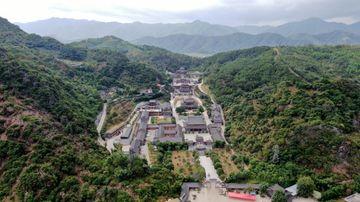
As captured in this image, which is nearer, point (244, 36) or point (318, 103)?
point (318, 103)

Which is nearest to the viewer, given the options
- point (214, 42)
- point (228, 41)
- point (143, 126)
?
point (143, 126)

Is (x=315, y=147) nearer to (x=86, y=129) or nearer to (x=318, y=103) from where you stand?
(x=318, y=103)

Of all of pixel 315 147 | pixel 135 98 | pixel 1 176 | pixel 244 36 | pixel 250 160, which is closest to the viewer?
pixel 1 176

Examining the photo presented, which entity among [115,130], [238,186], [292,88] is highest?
[292,88]

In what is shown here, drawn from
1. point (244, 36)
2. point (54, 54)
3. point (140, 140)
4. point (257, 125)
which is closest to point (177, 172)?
point (140, 140)

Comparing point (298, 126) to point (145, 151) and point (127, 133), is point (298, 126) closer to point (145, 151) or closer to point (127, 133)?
point (145, 151)

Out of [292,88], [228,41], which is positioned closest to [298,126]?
[292,88]
